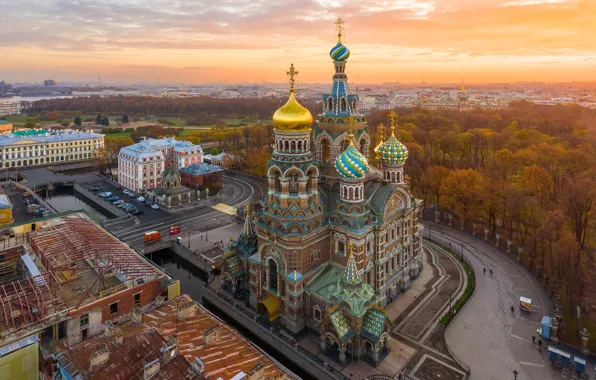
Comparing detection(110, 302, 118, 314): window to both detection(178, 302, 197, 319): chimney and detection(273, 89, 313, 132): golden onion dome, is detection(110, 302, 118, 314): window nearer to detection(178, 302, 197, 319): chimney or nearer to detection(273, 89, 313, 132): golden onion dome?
detection(178, 302, 197, 319): chimney

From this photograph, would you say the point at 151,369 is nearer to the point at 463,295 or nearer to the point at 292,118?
the point at 292,118

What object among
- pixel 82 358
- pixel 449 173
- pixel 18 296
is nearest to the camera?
pixel 82 358

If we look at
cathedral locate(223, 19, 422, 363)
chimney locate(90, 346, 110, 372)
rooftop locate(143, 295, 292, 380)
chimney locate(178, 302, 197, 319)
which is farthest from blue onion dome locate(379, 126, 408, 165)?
chimney locate(90, 346, 110, 372)

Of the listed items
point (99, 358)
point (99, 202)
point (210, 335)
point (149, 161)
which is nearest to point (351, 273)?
point (210, 335)

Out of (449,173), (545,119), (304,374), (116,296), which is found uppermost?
(545,119)

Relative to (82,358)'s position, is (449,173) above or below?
above

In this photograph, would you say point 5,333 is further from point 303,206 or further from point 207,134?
point 207,134

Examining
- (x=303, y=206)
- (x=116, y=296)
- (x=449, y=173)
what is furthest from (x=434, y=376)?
(x=449, y=173)
